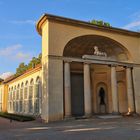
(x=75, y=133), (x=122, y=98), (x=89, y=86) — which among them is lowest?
(x=75, y=133)

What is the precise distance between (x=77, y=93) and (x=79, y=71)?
9.60 ft

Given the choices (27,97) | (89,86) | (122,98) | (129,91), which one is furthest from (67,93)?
(27,97)

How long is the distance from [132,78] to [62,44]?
9.93 m

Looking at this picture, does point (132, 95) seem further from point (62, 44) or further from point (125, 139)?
point (125, 139)

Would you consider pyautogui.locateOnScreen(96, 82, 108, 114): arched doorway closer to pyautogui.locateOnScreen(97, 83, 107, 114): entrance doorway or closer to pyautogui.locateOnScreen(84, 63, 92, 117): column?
pyautogui.locateOnScreen(97, 83, 107, 114): entrance doorway

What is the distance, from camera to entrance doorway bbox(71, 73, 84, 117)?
1073 inches

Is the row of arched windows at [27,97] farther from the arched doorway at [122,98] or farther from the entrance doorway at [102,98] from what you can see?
the arched doorway at [122,98]

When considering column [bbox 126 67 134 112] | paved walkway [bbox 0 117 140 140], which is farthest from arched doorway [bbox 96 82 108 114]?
paved walkway [bbox 0 117 140 140]

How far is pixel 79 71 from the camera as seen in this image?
91.0 feet

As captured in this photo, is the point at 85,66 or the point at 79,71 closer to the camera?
the point at 85,66

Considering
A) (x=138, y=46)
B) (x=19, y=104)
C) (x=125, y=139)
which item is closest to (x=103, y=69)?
(x=138, y=46)

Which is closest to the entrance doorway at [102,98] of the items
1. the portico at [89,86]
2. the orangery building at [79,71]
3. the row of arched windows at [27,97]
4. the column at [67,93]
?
the orangery building at [79,71]

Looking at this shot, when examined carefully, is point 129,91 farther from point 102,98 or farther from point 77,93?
point 77,93

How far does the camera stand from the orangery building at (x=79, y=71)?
67.4 feet
